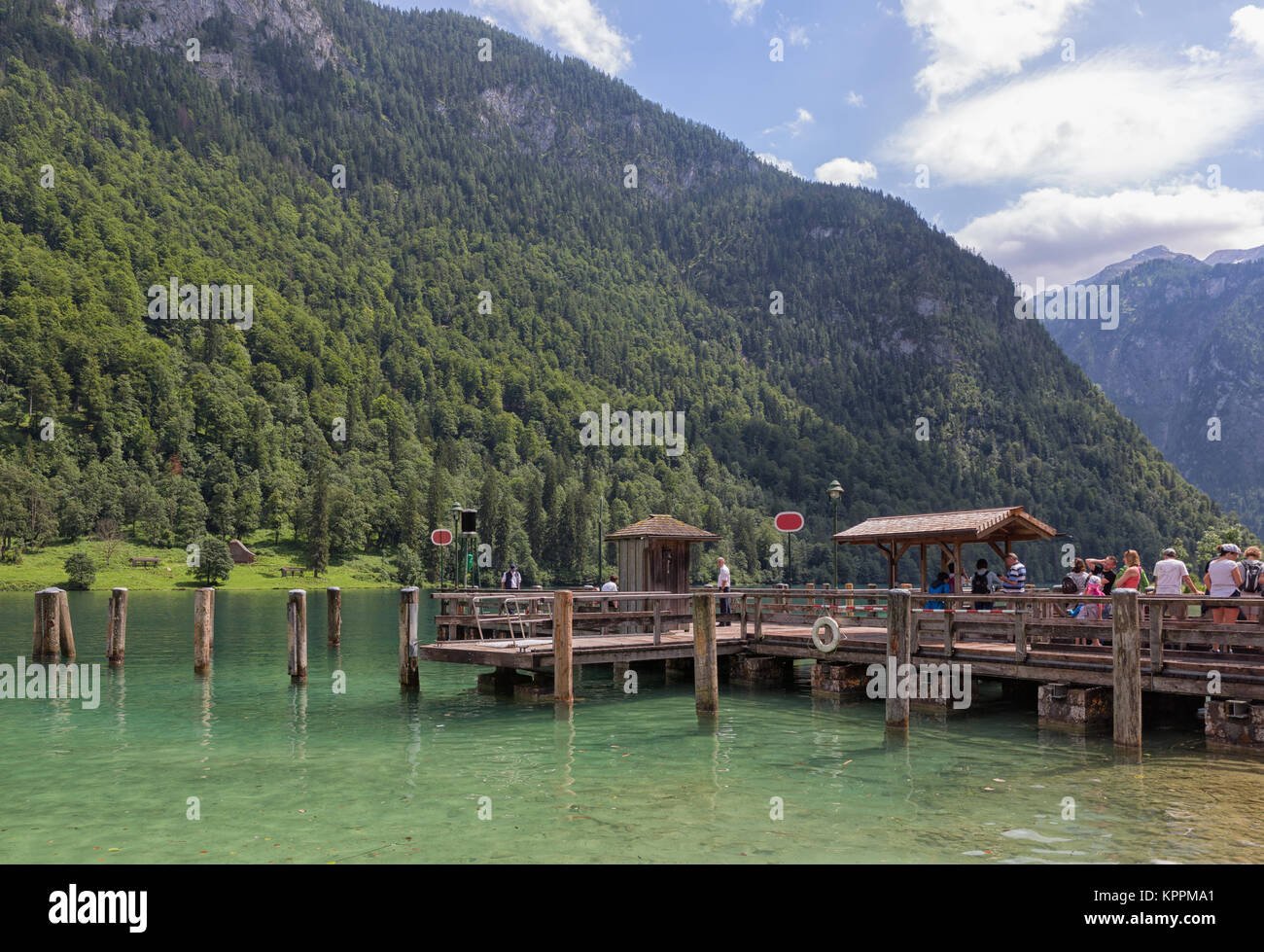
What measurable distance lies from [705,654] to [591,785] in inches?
261

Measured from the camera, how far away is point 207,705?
2597 centimetres

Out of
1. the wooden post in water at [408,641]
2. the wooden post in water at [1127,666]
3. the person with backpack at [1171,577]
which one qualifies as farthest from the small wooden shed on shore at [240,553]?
the wooden post in water at [1127,666]

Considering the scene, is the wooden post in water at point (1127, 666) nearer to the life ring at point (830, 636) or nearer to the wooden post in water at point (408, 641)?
the life ring at point (830, 636)

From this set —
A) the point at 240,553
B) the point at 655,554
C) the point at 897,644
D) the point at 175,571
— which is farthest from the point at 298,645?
the point at 240,553

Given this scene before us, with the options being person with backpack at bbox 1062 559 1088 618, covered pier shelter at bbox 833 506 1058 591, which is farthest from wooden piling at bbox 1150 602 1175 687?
covered pier shelter at bbox 833 506 1058 591

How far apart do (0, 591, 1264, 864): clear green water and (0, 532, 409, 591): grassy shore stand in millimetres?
89784

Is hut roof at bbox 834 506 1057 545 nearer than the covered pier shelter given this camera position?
Yes

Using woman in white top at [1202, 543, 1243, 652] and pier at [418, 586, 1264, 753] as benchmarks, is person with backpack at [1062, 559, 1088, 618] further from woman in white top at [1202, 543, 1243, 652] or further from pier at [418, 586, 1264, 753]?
woman in white top at [1202, 543, 1243, 652]

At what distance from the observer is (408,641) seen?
26.7m

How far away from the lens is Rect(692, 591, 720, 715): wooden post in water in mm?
21484

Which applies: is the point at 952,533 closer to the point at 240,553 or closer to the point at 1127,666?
the point at 1127,666

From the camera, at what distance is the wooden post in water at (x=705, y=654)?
70.5ft

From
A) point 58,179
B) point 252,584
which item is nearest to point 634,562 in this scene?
point 252,584
